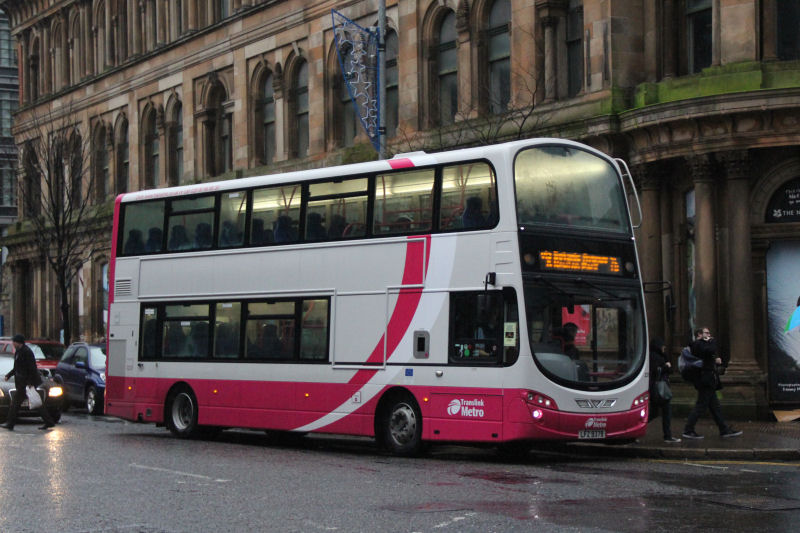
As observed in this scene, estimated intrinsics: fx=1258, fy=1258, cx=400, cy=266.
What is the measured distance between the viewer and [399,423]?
57.1 feet

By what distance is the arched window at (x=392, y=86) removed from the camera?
33.2m

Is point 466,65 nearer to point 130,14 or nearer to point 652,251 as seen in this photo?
point 652,251

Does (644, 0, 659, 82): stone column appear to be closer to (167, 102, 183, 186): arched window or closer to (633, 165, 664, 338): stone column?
(633, 165, 664, 338): stone column

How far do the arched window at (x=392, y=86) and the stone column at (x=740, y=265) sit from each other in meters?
11.3

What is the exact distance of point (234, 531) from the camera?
1023 cm

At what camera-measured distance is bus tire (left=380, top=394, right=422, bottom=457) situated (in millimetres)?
17078

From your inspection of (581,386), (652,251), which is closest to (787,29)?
(652,251)

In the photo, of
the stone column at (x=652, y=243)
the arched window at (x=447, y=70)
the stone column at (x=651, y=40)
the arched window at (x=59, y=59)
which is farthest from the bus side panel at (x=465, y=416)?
the arched window at (x=59, y=59)

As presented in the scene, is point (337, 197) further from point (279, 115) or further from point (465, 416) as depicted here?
point (279, 115)

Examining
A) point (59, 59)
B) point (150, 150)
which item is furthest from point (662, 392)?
point (59, 59)

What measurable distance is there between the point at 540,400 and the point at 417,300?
2.38 m

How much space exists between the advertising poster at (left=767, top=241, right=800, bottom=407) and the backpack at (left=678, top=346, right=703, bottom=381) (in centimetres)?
517

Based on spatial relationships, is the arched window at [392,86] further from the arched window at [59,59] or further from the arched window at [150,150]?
the arched window at [59,59]

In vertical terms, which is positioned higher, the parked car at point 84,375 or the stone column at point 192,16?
the stone column at point 192,16
